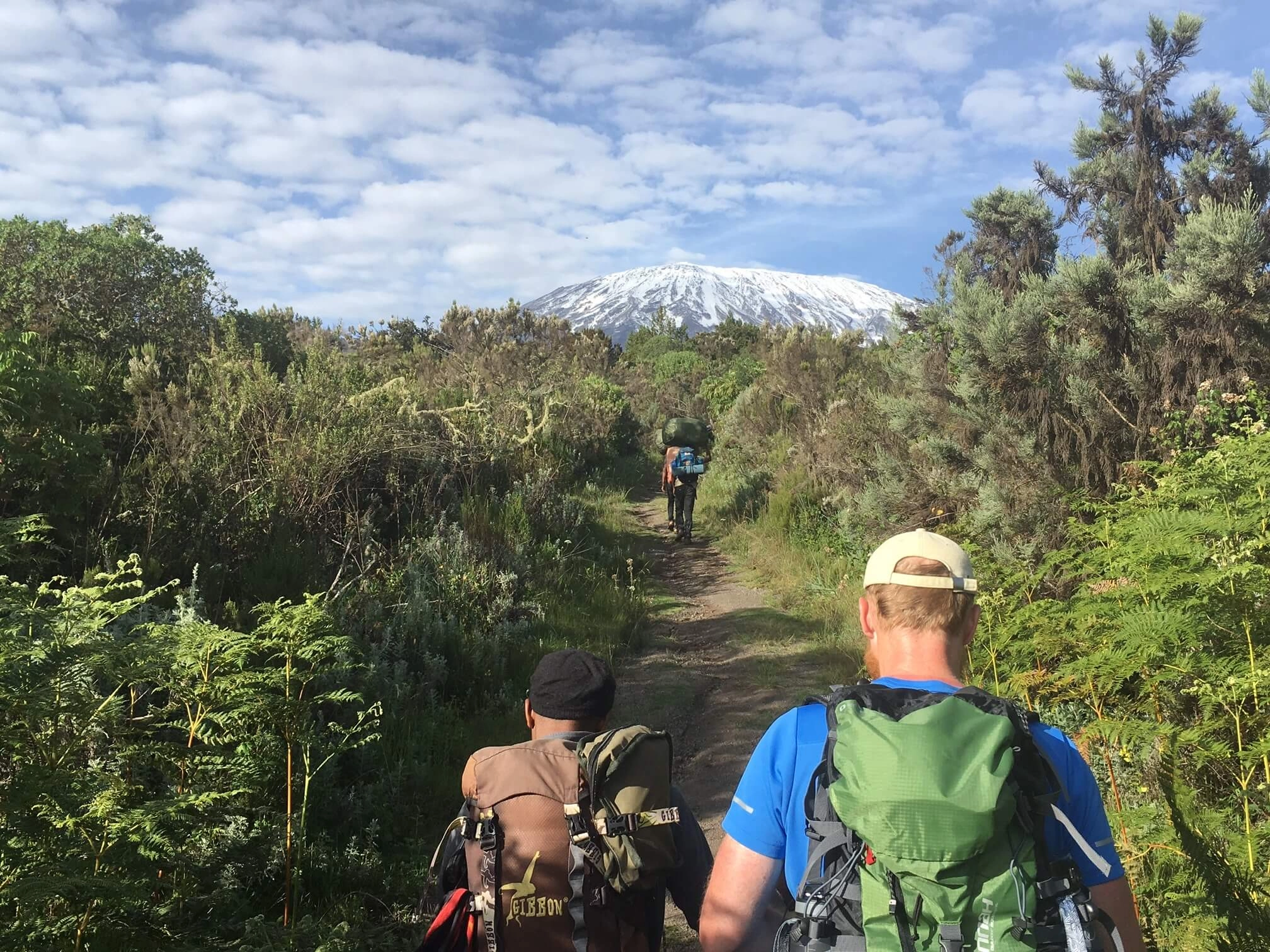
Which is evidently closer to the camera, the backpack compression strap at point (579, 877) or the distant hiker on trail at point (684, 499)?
the backpack compression strap at point (579, 877)

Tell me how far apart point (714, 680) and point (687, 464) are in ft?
15.8

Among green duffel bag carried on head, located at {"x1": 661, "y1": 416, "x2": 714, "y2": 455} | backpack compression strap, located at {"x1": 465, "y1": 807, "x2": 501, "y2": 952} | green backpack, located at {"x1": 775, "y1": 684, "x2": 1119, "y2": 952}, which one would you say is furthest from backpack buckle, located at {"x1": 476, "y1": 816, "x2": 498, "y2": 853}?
green duffel bag carried on head, located at {"x1": 661, "y1": 416, "x2": 714, "y2": 455}

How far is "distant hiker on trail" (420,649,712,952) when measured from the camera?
2193 mm

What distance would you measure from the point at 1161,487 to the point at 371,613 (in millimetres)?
5053

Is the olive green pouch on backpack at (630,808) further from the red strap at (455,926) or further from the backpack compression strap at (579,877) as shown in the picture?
the red strap at (455,926)

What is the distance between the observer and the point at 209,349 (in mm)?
8859

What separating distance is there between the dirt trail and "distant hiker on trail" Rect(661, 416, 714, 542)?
6.58 feet

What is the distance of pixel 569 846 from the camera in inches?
87.6

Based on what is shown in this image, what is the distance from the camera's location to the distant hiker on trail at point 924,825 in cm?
135

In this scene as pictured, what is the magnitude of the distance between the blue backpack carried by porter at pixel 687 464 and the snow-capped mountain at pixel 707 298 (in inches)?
2702

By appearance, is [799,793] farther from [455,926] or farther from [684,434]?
[684,434]

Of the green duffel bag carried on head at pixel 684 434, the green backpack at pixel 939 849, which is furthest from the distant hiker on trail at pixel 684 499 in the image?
the green backpack at pixel 939 849

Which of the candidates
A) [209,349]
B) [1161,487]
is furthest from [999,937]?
[209,349]

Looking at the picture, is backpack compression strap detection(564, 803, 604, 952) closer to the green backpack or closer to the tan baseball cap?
the green backpack
